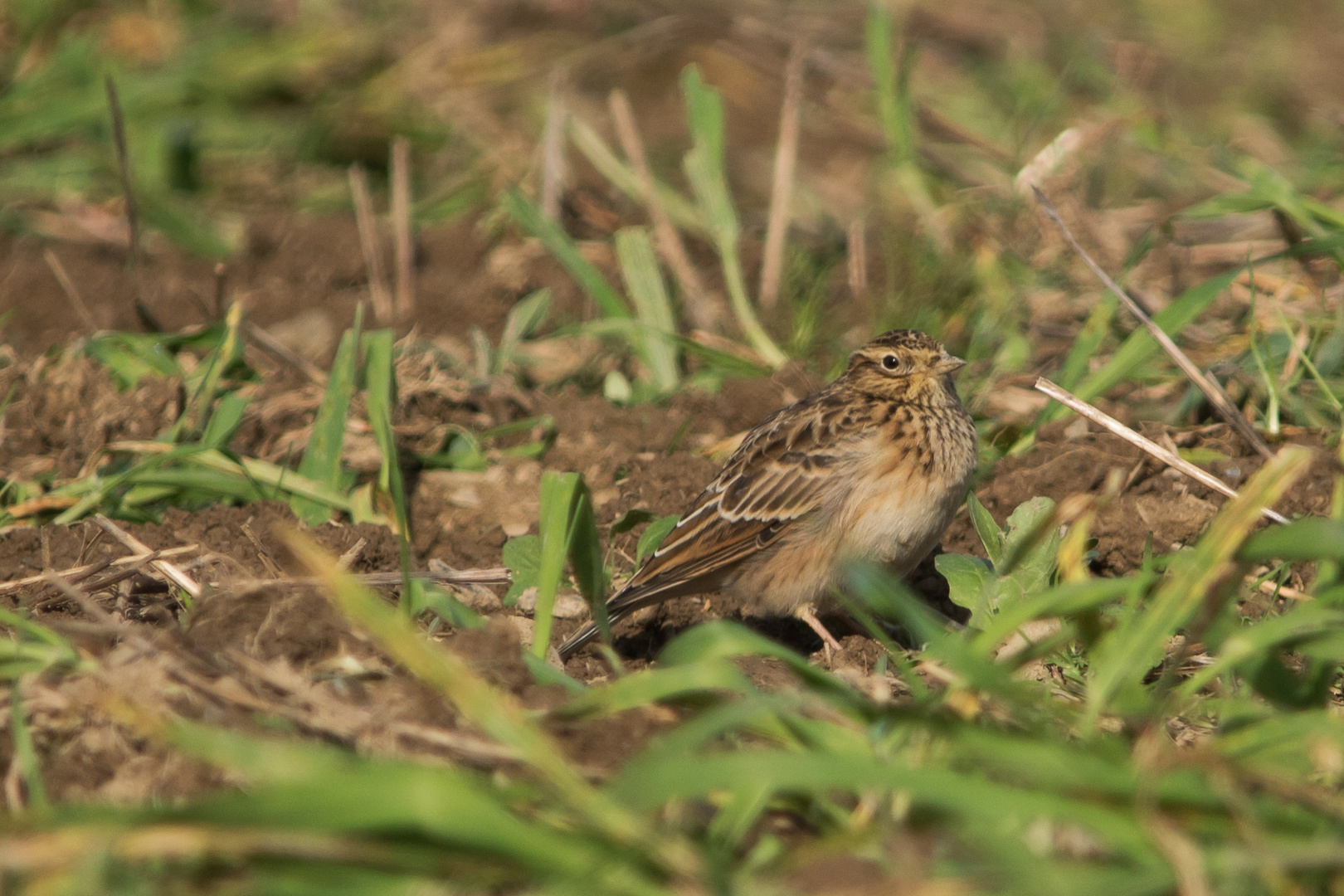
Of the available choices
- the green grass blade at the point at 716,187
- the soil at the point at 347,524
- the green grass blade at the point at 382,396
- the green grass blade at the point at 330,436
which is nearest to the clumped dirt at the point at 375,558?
the soil at the point at 347,524

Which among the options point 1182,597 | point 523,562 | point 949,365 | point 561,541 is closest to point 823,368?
point 949,365

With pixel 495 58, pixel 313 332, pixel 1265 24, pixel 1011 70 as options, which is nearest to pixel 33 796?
pixel 313 332

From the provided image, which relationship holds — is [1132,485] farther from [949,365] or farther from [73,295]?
[73,295]

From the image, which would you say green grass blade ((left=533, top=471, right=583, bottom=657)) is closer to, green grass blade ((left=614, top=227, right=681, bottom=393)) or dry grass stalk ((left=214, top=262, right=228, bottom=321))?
green grass blade ((left=614, top=227, right=681, bottom=393))

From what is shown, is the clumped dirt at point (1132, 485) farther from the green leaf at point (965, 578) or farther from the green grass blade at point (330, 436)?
the green grass blade at point (330, 436)

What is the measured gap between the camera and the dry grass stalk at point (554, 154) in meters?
8.41

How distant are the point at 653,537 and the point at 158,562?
1.76m

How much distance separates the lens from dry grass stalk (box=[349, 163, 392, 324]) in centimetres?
796

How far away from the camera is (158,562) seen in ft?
15.1

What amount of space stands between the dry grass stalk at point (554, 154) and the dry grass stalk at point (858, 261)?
1.72m

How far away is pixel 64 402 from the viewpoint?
6.22 m

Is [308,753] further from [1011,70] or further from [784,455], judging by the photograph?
[1011,70]

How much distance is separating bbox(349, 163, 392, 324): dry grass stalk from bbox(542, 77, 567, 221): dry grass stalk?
998 millimetres

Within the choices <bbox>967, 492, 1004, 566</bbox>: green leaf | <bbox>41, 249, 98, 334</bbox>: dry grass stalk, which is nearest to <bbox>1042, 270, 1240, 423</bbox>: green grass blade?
<bbox>967, 492, 1004, 566</bbox>: green leaf
